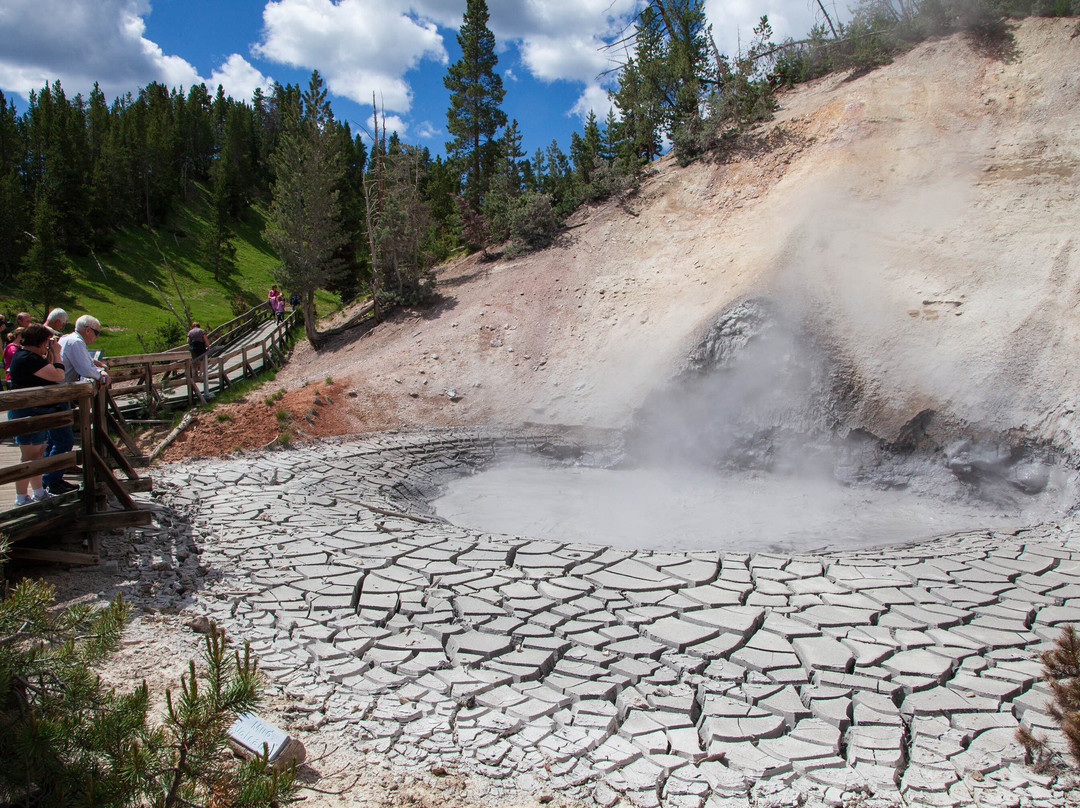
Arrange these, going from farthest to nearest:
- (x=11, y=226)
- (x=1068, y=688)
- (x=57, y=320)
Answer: (x=11, y=226) → (x=57, y=320) → (x=1068, y=688)

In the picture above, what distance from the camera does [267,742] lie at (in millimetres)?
3230

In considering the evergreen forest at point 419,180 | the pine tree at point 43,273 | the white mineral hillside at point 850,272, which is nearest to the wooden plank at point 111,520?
the white mineral hillside at point 850,272

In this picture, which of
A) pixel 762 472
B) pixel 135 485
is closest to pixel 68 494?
pixel 135 485

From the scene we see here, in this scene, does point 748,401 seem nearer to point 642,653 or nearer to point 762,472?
point 762,472

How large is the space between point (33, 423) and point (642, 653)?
4.75 meters

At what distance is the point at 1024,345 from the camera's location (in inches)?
368

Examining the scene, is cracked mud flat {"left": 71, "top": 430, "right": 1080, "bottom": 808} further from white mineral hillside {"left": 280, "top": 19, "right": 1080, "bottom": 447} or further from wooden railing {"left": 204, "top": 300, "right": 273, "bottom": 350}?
wooden railing {"left": 204, "top": 300, "right": 273, "bottom": 350}

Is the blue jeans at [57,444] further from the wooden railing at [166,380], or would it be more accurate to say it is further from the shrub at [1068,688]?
the shrub at [1068,688]

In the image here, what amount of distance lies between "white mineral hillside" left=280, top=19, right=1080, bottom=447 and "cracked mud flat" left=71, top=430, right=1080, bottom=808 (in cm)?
365

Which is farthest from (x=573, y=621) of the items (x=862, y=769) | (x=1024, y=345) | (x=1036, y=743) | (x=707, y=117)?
(x=707, y=117)

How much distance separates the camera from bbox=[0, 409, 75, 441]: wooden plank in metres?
4.57

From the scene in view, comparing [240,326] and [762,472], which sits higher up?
[240,326]

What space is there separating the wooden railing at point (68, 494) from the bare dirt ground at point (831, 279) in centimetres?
553

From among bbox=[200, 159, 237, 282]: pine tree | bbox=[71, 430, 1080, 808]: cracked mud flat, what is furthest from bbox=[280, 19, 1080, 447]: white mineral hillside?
bbox=[200, 159, 237, 282]: pine tree
